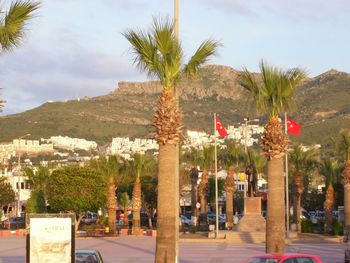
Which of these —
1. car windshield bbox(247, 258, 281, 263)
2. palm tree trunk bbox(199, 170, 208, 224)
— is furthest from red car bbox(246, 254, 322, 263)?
palm tree trunk bbox(199, 170, 208, 224)

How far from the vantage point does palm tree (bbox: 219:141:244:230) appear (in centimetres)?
7144

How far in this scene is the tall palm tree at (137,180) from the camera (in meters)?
67.4

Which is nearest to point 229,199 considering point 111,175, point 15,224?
point 111,175

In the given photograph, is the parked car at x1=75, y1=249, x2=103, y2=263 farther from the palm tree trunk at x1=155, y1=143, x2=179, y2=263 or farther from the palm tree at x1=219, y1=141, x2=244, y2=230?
the palm tree at x1=219, y1=141, x2=244, y2=230

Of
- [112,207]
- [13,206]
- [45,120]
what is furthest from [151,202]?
[45,120]

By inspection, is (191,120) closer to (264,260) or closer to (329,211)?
(329,211)

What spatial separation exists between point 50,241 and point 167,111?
6.40 m

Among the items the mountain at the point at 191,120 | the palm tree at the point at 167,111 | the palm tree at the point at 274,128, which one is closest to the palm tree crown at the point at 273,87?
the palm tree at the point at 274,128

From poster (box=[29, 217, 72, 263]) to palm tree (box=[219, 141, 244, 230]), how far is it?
166 ft

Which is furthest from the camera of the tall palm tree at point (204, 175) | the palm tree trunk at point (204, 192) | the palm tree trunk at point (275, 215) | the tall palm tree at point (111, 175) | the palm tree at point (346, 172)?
the tall palm tree at point (204, 175)

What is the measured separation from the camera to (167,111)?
973 inches

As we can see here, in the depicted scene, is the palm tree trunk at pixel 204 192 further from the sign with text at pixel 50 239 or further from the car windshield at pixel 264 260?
the sign with text at pixel 50 239

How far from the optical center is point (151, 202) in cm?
8306

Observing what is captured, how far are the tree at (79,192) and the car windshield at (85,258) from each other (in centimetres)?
4903
